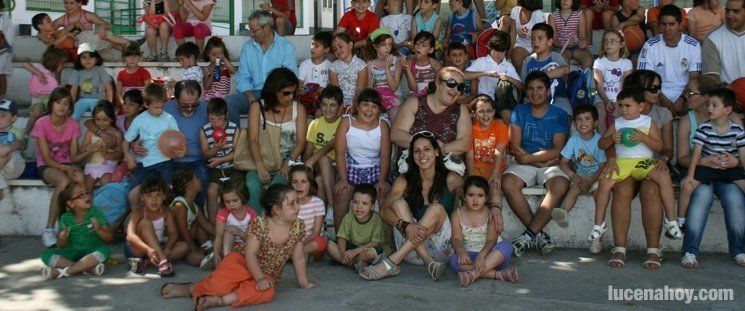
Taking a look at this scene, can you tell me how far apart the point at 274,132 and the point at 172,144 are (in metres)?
0.88

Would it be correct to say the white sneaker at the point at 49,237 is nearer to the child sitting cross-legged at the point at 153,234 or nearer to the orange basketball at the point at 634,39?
the child sitting cross-legged at the point at 153,234

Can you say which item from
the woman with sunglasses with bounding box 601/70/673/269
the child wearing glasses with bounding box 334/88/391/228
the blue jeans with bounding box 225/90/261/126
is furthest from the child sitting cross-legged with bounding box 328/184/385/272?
the blue jeans with bounding box 225/90/261/126

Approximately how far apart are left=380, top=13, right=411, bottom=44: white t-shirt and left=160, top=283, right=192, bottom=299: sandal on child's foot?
16.1 ft

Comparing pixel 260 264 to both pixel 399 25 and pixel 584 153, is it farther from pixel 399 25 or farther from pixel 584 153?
pixel 399 25

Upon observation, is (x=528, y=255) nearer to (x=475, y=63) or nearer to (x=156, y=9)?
(x=475, y=63)

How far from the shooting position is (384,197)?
22.3 feet

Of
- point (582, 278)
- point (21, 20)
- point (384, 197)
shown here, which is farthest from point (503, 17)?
point (21, 20)

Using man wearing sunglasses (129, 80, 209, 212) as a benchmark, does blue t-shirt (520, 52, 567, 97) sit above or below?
above

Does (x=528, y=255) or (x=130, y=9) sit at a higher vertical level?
(x=130, y=9)

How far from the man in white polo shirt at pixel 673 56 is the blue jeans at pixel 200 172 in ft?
14.1

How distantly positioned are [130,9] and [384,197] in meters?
12.0

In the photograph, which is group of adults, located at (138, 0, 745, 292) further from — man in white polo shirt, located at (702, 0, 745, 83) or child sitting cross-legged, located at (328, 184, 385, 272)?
child sitting cross-legged, located at (328, 184, 385, 272)

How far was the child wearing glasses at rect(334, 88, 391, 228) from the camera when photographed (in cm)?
693

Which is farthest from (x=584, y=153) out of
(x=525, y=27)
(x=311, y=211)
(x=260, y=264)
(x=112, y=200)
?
(x=112, y=200)
